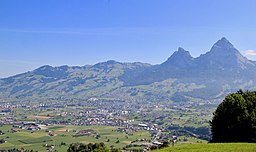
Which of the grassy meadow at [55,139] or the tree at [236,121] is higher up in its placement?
the tree at [236,121]

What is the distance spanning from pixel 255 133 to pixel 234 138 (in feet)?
10.3

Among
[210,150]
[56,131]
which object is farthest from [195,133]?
[210,150]

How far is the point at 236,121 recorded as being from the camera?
46.6 metres

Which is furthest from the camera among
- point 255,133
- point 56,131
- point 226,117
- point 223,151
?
point 56,131

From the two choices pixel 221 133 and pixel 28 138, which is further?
pixel 28 138

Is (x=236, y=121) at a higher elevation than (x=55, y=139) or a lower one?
higher

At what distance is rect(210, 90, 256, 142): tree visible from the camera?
45.4 meters

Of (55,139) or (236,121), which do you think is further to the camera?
(55,139)

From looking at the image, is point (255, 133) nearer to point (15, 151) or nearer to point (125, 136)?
point (15, 151)

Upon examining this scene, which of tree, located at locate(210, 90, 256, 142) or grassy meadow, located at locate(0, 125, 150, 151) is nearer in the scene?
tree, located at locate(210, 90, 256, 142)

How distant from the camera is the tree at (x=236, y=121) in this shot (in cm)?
4541

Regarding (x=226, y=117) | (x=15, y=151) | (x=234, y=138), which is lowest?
(x=15, y=151)

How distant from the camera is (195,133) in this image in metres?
174

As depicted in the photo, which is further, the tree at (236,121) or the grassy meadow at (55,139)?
the grassy meadow at (55,139)
